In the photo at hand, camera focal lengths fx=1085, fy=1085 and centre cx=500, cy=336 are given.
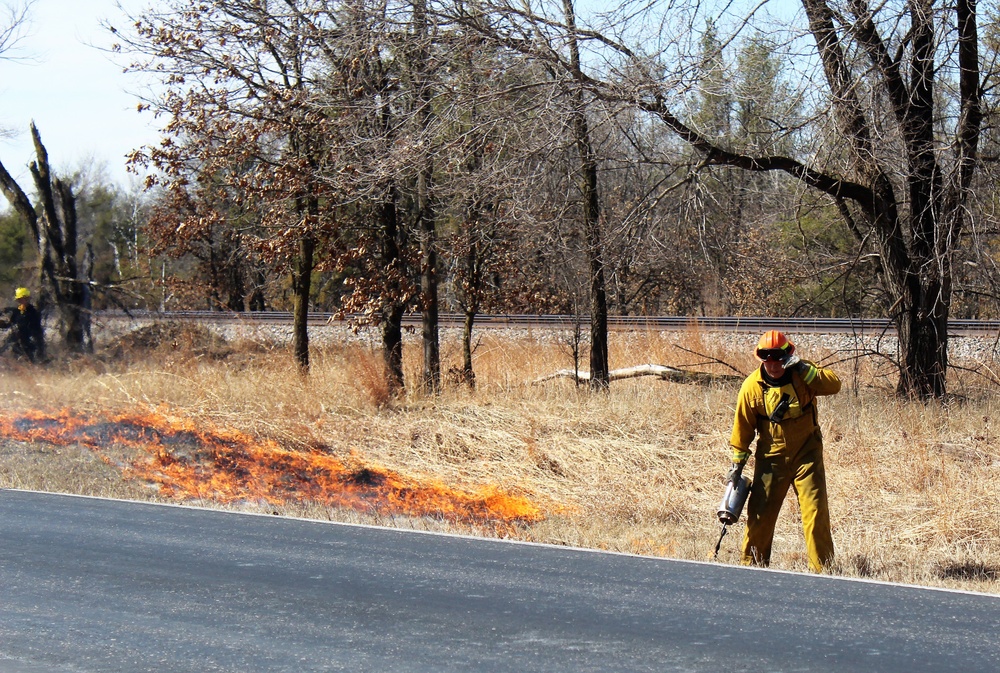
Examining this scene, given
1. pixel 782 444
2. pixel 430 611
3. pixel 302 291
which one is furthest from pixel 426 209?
pixel 430 611

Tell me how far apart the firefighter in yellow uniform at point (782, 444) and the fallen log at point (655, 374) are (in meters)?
8.33

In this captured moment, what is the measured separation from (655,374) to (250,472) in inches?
293

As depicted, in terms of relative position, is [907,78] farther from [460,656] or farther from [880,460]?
[460,656]

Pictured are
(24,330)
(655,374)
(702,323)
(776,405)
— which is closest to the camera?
(776,405)

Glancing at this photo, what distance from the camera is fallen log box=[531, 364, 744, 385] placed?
15.9 meters

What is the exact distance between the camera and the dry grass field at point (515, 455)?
29.6ft

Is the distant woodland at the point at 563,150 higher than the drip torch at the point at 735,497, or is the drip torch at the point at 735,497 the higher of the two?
the distant woodland at the point at 563,150

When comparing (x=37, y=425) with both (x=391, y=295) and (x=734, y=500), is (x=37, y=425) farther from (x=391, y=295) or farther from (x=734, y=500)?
(x=734, y=500)

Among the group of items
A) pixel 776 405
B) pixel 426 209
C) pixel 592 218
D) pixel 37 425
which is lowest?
pixel 37 425

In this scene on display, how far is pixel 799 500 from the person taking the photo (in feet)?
24.3

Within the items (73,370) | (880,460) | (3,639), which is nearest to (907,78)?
(880,460)

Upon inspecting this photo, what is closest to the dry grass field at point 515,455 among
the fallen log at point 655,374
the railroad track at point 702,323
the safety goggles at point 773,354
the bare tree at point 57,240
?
the fallen log at point 655,374

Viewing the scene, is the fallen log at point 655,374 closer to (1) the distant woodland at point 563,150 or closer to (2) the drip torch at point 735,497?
(1) the distant woodland at point 563,150

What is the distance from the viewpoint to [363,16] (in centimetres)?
1375
